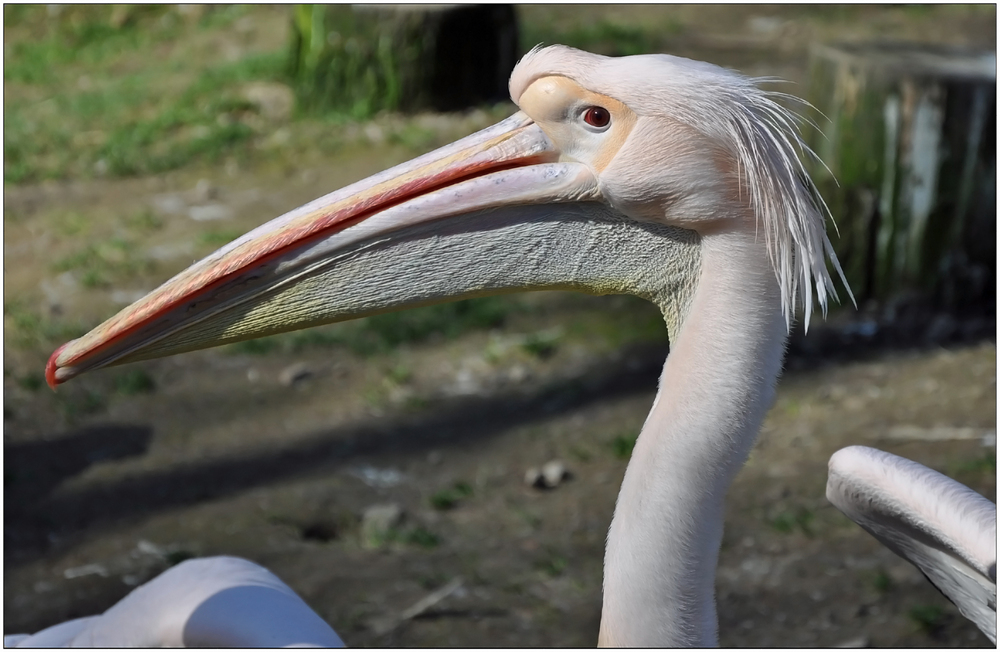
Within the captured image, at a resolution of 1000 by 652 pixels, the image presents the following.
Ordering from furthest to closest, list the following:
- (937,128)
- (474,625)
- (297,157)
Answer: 1. (297,157)
2. (937,128)
3. (474,625)

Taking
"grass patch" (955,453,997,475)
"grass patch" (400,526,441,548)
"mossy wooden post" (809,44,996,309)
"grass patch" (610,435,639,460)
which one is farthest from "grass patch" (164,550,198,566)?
"mossy wooden post" (809,44,996,309)

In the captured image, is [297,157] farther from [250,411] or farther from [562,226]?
[562,226]

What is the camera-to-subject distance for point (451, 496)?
9.53 feet

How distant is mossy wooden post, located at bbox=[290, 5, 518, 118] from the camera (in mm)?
4961

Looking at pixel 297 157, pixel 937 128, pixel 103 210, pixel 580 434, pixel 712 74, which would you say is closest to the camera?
pixel 712 74

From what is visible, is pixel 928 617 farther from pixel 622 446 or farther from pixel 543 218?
pixel 543 218

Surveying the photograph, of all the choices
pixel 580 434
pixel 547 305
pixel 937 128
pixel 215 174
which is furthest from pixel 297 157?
pixel 937 128

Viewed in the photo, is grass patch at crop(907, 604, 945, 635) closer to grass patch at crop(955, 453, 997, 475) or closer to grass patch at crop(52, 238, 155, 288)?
grass patch at crop(955, 453, 997, 475)

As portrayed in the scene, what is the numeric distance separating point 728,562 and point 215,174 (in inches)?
131

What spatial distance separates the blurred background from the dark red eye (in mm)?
1427

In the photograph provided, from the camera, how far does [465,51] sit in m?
5.11

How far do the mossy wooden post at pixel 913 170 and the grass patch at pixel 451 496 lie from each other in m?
1.65

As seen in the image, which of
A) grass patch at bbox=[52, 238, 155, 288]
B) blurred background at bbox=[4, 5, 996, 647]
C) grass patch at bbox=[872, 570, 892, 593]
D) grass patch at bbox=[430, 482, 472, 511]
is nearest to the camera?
grass patch at bbox=[872, 570, 892, 593]

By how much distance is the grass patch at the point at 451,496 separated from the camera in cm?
287
